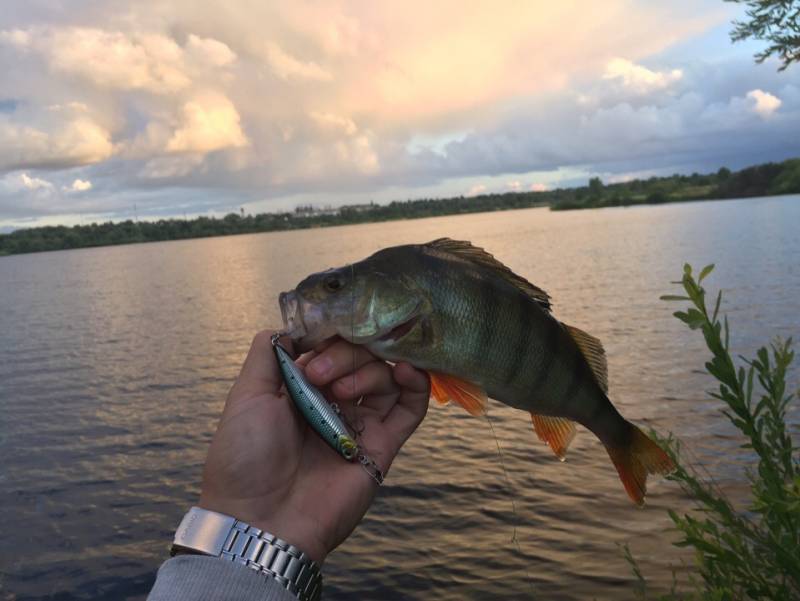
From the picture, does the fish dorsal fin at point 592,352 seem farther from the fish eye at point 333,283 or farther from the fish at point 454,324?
the fish eye at point 333,283

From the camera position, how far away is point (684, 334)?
73.3ft

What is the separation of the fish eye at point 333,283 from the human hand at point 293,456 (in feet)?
1.09

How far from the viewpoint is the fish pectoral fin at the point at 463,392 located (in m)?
3.60

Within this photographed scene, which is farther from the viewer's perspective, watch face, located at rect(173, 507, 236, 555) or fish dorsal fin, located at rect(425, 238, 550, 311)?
fish dorsal fin, located at rect(425, 238, 550, 311)

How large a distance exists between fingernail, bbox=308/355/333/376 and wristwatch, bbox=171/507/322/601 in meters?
0.86

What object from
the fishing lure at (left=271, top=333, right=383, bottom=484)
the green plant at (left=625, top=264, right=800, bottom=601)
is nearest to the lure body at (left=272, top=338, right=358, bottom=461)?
the fishing lure at (left=271, top=333, right=383, bottom=484)

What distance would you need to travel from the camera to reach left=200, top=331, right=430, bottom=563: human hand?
320 cm

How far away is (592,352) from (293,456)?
200 centimetres

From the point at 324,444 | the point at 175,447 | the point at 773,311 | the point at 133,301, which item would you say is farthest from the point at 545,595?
the point at 133,301

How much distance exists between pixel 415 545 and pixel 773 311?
68.7ft

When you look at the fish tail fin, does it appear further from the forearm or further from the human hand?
the forearm

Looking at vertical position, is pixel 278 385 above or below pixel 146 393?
above

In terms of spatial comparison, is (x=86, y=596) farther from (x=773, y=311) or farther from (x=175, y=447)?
(x=773, y=311)

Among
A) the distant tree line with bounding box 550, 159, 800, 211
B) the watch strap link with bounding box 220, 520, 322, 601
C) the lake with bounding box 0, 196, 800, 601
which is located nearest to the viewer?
the watch strap link with bounding box 220, 520, 322, 601
